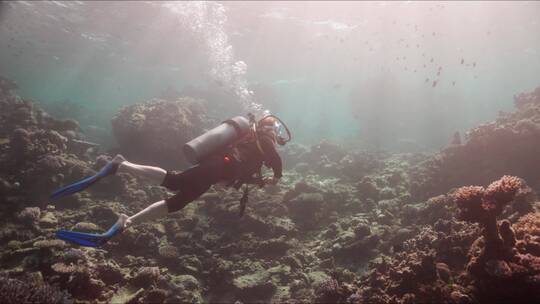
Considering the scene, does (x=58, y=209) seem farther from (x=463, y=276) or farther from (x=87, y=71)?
(x=87, y=71)

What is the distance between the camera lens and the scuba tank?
5.87 metres

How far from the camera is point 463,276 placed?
5379mm

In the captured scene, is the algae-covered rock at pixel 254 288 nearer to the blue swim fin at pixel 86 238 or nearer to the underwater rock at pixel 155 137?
the blue swim fin at pixel 86 238

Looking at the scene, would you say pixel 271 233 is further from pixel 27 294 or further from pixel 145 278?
pixel 27 294

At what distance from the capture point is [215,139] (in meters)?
6.06

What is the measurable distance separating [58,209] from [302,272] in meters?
7.67

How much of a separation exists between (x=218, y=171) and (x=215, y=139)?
55 centimetres

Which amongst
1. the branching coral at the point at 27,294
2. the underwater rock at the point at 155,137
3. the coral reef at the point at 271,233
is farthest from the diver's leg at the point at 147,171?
the underwater rock at the point at 155,137

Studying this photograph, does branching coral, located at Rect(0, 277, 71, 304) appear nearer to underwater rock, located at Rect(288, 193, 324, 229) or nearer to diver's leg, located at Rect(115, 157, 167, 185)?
diver's leg, located at Rect(115, 157, 167, 185)

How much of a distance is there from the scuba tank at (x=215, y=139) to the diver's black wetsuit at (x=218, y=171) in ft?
0.50

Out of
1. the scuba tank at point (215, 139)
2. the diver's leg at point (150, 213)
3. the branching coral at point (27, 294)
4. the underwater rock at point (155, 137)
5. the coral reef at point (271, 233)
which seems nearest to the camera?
the branching coral at point (27, 294)

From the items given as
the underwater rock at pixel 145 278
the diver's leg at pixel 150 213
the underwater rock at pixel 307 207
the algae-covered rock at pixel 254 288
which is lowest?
the underwater rock at pixel 145 278

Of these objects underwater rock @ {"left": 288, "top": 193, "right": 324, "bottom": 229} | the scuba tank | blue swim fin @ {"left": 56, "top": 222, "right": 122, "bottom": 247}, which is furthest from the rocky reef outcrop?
blue swim fin @ {"left": 56, "top": 222, "right": 122, "bottom": 247}

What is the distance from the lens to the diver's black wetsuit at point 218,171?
5957mm
